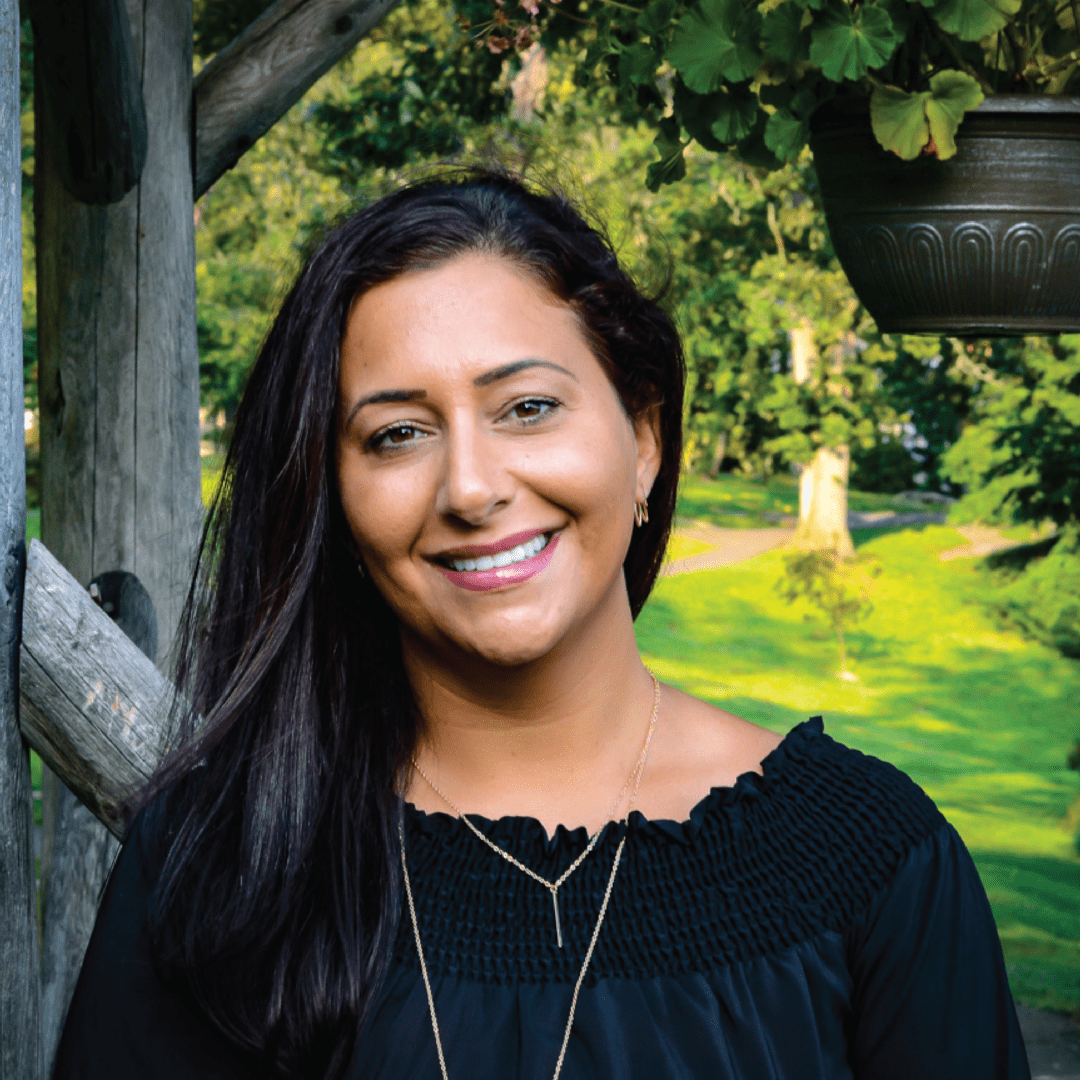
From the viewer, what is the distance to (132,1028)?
4.88 ft

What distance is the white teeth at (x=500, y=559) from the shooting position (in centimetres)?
142

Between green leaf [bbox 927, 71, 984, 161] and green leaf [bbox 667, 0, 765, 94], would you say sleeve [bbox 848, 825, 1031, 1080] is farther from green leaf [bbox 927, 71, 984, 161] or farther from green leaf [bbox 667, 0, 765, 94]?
green leaf [bbox 667, 0, 765, 94]

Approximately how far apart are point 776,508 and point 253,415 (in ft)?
49.2

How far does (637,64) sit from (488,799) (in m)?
1.34

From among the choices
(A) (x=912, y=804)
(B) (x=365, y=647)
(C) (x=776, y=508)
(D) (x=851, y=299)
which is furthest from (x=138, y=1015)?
(C) (x=776, y=508)

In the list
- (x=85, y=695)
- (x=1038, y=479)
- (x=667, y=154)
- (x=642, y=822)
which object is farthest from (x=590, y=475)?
(x=1038, y=479)

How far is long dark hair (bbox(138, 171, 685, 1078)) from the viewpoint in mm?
1480

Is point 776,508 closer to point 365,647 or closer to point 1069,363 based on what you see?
point 1069,363

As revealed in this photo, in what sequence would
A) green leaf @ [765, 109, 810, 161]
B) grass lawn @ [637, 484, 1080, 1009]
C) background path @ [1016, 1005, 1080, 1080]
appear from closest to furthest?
green leaf @ [765, 109, 810, 161]
background path @ [1016, 1005, 1080, 1080]
grass lawn @ [637, 484, 1080, 1009]

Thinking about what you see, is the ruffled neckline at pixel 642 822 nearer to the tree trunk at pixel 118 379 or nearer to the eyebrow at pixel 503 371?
the eyebrow at pixel 503 371

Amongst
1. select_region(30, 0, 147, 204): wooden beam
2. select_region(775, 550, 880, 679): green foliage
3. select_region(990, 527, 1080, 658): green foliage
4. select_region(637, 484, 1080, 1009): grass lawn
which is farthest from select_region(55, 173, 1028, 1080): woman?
select_region(775, 550, 880, 679): green foliage

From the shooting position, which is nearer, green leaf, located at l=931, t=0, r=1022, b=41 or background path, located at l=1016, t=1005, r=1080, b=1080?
green leaf, located at l=931, t=0, r=1022, b=41

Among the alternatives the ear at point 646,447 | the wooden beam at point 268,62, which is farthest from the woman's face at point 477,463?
the wooden beam at point 268,62

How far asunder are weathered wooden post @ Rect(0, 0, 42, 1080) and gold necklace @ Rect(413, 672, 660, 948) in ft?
1.57
